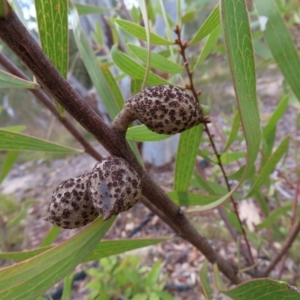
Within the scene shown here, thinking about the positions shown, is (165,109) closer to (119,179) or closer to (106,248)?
(119,179)

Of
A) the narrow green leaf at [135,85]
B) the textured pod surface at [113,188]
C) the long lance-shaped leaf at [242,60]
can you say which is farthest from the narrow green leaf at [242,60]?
the narrow green leaf at [135,85]

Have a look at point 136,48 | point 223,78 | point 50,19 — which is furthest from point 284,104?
point 223,78

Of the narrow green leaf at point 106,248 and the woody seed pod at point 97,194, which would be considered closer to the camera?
the woody seed pod at point 97,194

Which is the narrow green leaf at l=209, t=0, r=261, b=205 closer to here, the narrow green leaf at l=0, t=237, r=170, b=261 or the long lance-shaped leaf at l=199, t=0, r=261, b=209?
the long lance-shaped leaf at l=199, t=0, r=261, b=209

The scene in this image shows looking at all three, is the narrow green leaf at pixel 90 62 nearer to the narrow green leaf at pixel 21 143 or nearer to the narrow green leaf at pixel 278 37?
the narrow green leaf at pixel 21 143

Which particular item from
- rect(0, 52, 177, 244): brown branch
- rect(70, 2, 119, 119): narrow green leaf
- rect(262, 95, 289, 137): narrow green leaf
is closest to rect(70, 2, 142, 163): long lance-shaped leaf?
rect(70, 2, 119, 119): narrow green leaf

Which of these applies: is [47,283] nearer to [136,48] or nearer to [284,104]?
[136,48]

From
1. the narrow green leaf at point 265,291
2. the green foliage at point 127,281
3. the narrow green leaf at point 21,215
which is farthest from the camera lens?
the green foliage at point 127,281
